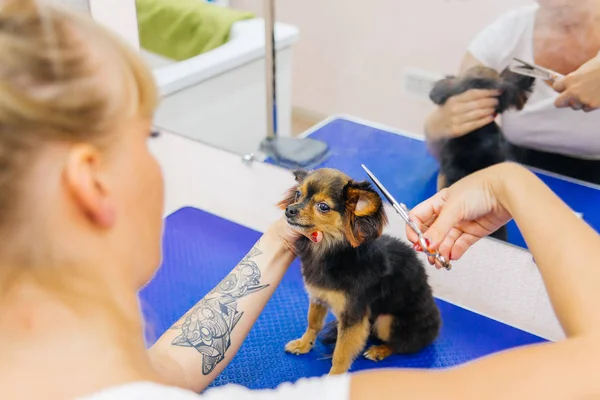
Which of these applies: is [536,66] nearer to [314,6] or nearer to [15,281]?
[314,6]

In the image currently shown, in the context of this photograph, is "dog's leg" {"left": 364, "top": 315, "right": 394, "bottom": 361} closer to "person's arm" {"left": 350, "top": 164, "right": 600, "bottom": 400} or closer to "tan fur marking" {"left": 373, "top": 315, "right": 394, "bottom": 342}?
"tan fur marking" {"left": 373, "top": 315, "right": 394, "bottom": 342}

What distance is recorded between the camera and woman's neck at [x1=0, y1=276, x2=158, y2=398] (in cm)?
38

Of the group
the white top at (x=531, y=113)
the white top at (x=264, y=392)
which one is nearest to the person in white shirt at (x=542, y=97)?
the white top at (x=531, y=113)

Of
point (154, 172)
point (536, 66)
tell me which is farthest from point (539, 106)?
point (154, 172)

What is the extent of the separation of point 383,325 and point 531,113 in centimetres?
38

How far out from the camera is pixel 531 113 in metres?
0.81

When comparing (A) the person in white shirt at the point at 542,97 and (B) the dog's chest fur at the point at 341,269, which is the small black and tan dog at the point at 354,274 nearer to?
(B) the dog's chest fur at the point at 341,269

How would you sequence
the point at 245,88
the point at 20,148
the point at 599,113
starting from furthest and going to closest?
the point at 245,88 < the point at 599,113 < the point at 20,148

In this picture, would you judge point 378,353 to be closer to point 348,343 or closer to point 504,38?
point 348,343

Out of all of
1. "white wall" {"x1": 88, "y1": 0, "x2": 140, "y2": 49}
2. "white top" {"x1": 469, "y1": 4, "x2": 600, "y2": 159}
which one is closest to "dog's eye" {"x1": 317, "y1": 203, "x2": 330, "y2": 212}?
"white top" {"x1": 469, "y1": 4, "x2": 600, "y2": 159}

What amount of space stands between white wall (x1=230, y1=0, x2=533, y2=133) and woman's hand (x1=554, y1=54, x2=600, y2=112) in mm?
131

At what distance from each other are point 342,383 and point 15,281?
0.25 m

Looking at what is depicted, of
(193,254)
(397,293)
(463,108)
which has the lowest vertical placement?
(193,254)

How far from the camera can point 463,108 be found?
842 mm
